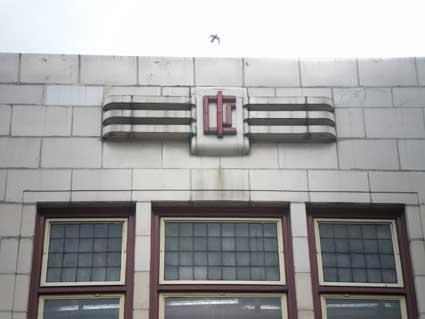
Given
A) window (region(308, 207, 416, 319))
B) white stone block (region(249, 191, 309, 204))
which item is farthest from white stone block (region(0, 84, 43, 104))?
window (region(308, 207, 416, 319))

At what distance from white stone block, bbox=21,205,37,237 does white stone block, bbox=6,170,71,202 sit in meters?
0.22

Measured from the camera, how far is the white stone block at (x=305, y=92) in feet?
45.4

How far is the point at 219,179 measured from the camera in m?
13.1

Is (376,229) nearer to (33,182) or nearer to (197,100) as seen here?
(197,100)

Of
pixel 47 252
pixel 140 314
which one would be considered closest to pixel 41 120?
pixel 47 252

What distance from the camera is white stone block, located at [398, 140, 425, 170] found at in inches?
523

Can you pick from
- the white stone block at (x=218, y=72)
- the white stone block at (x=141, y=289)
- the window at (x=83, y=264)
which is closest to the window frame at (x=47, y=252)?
the window at (x=83, y=264)

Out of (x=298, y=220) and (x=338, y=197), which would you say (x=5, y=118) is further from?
(x=338, y=197)

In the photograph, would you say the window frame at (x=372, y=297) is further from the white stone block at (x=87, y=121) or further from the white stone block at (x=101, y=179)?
the white stone block at (x=87, y=121)

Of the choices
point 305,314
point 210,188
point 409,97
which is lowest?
point 305,314

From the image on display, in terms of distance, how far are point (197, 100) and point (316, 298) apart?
3699mm

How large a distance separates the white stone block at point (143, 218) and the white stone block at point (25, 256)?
5.27 feet

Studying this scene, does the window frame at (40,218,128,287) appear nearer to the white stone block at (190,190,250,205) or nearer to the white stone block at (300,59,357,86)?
the white stone block at (190,190,250,205)

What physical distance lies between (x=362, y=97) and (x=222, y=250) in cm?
352
